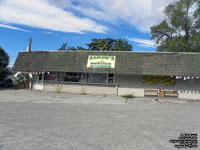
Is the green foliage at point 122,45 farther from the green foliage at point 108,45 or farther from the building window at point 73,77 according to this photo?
the building window at point 73,77

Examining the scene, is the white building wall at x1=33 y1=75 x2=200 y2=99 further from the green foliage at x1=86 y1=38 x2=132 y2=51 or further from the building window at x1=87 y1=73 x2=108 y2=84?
the green foliage at x1=86 y1=38 x2=132 y2=51

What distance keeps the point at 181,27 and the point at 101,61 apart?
→ 62.6ft

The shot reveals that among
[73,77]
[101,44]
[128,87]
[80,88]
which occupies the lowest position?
[80,88]

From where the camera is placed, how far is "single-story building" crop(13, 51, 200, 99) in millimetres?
15094

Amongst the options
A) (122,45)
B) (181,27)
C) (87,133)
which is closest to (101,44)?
(122,45)

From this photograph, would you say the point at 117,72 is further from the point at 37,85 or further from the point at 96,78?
the point at 37,85

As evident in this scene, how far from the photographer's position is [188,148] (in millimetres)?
4586

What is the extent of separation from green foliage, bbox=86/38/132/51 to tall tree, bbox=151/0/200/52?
19602 millimetres

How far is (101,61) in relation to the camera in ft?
54.0

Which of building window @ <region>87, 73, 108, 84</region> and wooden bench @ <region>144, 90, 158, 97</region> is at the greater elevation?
building window @ <region>87, 73, 108, 84</region>

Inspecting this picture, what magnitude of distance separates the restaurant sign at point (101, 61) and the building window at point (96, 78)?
0.97 metres

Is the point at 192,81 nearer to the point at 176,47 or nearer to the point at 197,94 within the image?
the point at 197,94

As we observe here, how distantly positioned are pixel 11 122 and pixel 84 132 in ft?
9.60

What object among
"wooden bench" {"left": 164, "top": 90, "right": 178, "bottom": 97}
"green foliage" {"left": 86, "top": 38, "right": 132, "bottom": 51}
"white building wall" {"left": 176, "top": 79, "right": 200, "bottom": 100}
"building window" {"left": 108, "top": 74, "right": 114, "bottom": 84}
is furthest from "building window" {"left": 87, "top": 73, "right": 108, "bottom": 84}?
"green foliage" {"left": 86, "top": 38, "right": 132, "bottom": 51}
